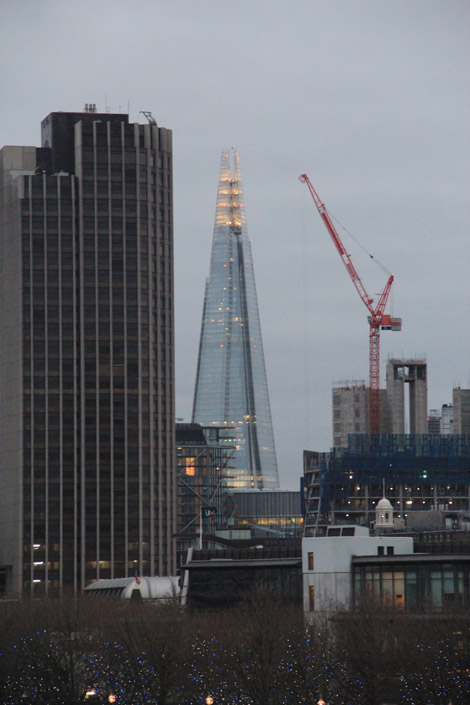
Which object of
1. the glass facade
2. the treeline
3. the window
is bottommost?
the treeline

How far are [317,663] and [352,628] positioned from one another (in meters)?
4.27

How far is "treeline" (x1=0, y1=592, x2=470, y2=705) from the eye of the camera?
12875 cm

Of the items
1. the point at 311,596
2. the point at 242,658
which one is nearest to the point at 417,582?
the point at 311,596

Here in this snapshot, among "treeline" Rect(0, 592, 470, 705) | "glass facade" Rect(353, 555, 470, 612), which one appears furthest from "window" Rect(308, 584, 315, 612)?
"glass facade" Rect(353, 555, 470, 612)

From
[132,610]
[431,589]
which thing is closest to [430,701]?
[431,589]

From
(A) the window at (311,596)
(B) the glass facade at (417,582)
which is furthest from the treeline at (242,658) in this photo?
(B) the glass facade at (417,582)

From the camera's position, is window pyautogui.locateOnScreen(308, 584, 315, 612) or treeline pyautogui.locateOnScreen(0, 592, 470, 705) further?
window pyautogui.locateOnScreen(308, 584, 315, 612)

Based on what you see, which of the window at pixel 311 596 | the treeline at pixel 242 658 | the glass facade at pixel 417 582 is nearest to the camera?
the treeline at pixel 242 658

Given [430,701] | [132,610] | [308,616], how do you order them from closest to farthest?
[430,701] < [308,616] < [132,610]

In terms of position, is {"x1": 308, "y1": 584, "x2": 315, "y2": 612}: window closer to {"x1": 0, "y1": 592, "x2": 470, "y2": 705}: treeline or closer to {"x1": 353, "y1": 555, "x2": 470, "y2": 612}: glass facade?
{"x1": 0, "y1": 592, "x2": 470, "y2": 705}: treeline

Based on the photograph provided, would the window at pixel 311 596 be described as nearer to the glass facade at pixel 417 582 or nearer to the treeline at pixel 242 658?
the treeline at pixel 242 658

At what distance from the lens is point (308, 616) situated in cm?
15812

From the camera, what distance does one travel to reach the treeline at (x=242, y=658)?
422ft

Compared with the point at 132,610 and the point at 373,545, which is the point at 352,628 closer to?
the point at 373,545
